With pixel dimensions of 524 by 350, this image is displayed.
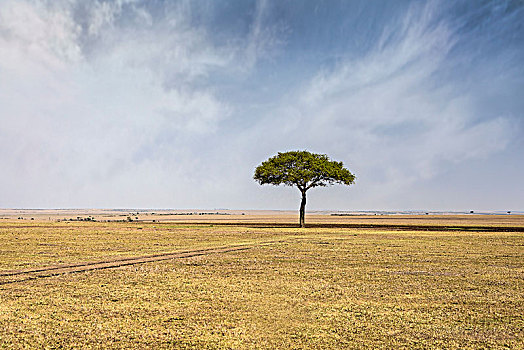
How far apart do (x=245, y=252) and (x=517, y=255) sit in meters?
13.6

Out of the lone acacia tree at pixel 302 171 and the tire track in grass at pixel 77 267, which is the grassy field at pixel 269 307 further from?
the lone acacia tree at pixel 302 171

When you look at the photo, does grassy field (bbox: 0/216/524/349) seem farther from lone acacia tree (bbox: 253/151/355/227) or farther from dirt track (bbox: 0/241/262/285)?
lone acacia tree (bbox: 253/151/355/227)

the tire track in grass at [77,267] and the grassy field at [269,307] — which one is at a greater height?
the tire track in grass at [77,267]

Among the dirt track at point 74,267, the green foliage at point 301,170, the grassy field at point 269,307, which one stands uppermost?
the green foliage at point 301,170

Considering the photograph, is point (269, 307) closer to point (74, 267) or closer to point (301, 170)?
point (74, 267)

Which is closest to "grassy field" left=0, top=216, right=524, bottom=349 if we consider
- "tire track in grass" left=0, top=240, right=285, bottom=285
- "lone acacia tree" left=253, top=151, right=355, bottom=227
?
"tire track in grass" left=0, top=240, right=285, bottom=285

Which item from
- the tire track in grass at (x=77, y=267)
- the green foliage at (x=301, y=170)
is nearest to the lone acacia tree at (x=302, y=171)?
the green foliage at (x=301, y=170)

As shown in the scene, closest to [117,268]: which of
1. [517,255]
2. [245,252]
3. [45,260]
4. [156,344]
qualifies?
[45,260]

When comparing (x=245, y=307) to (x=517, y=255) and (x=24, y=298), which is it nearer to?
(x=24, y=298)

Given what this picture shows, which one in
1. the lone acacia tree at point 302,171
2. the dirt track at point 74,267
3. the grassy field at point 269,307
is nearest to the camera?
the grassy field at point 269,307

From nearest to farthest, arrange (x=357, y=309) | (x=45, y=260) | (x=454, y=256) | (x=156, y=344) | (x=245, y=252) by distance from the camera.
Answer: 1. (x=156, y=344)
2. (x=357, y=309)
3. (x=45, y=260)
4. (x=454, y=256)
5. (x=245, y=252)

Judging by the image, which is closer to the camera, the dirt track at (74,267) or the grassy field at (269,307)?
the grassy field at (269,307)

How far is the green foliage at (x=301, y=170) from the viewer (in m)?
52.4

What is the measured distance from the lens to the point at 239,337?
704 cm
